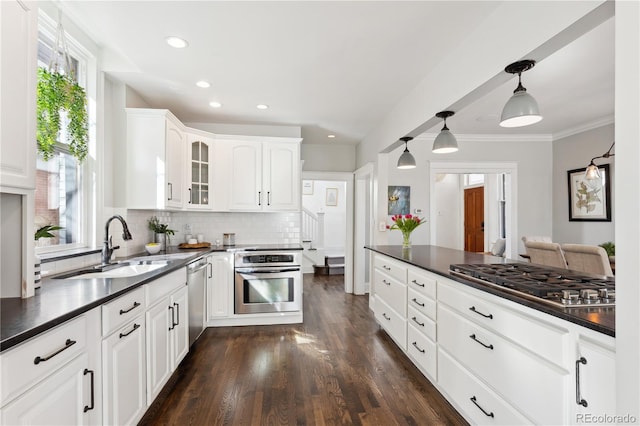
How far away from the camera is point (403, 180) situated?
5148 millimetres

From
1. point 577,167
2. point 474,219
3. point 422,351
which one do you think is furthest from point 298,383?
point 474,219

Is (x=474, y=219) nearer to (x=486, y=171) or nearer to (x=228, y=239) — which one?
(x=486, y=171)

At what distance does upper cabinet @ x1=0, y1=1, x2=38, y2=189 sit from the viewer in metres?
1.27

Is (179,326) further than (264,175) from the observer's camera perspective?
No

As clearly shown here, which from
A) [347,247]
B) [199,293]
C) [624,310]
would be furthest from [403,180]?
[624,310]

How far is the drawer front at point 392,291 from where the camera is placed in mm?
2865

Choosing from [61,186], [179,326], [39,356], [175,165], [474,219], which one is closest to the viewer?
[39,356]

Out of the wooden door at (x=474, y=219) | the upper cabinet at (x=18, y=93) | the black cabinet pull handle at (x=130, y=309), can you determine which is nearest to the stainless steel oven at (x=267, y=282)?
the black cabinet pull handle at (x=130, y=309)

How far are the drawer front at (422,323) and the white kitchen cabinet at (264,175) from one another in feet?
7.01

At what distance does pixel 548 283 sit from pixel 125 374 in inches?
86.6

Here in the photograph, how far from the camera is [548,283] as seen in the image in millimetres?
1604

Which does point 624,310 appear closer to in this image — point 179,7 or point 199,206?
point 179,7

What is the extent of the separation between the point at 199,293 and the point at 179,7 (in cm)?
248

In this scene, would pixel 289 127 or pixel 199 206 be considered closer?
pixel 199 206
